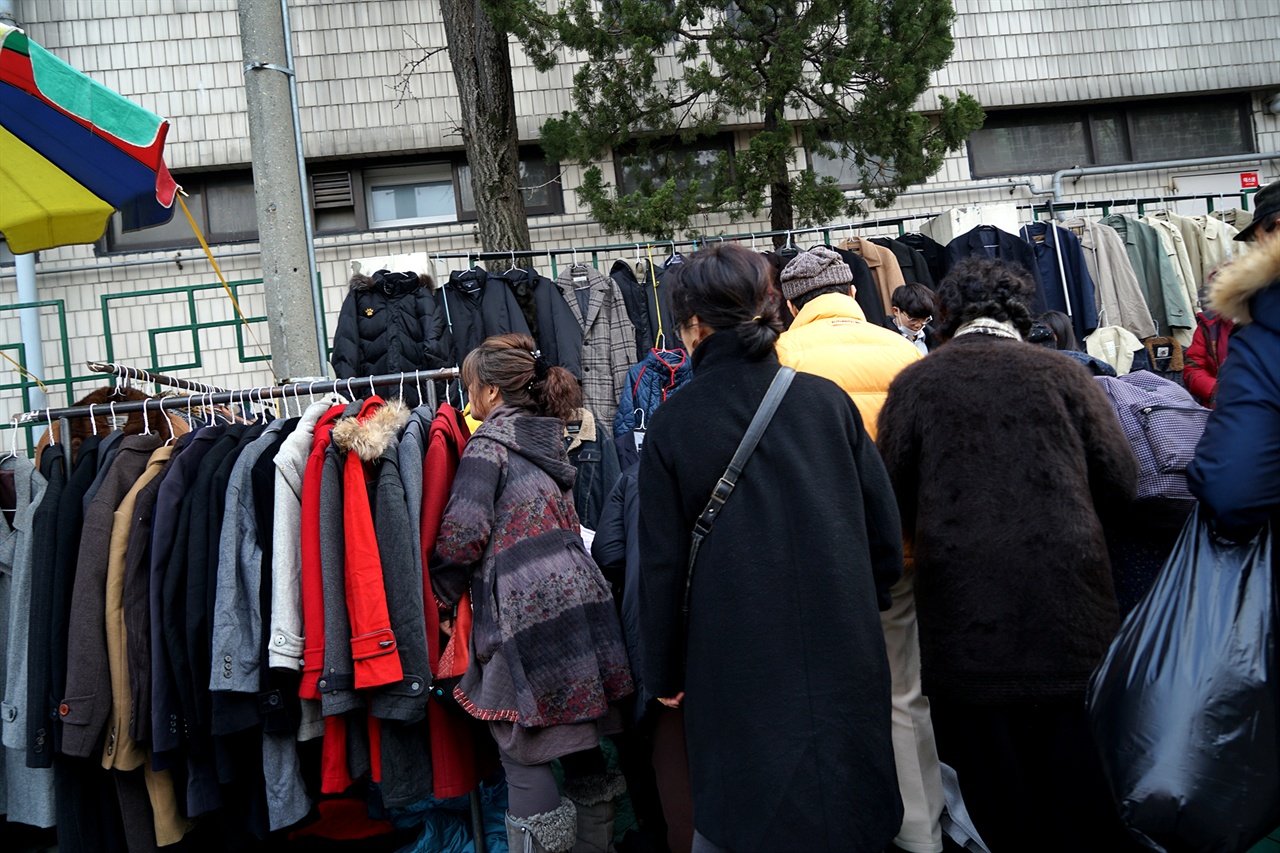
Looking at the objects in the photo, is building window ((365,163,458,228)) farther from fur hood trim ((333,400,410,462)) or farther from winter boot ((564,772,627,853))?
winter boot ((564,772,627,853))

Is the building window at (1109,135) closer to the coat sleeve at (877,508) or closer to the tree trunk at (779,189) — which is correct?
the tree trunk at (779,189)

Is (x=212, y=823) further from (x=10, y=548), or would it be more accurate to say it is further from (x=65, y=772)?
(x=10, y=548)

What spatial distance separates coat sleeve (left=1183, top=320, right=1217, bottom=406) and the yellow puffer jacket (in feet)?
9.82

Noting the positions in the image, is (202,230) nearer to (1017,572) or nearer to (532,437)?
(532,437)

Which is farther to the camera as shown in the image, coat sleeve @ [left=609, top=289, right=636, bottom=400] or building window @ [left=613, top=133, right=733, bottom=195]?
building window @ [left=613, top=133, right=733, bottom=195]

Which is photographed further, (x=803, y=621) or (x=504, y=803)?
(x=504, y=803)

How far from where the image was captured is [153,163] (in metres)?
4.14

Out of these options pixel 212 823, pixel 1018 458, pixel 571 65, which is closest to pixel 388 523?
pixel 212 823

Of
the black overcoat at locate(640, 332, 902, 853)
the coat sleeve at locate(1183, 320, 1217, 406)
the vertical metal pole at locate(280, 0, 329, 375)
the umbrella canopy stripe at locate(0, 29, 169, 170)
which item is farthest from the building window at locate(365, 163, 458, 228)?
the black overcoat at locate(640, 332, 902, 853)

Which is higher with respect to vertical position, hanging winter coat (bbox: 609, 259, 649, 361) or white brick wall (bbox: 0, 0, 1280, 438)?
white brick wall (bbox: 0, 0, 1280, 438)

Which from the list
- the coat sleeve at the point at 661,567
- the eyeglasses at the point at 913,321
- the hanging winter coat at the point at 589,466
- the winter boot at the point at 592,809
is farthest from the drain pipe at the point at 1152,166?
the coat sleeve at the point at 661,567

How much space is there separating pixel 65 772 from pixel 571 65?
7.31 meters

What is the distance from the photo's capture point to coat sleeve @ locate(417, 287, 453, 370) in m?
6.26

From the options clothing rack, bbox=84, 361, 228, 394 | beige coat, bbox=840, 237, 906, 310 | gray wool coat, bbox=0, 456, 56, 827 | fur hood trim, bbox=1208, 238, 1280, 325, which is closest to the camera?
fur hood trim, bbox=1208, 238, 1280, 325
